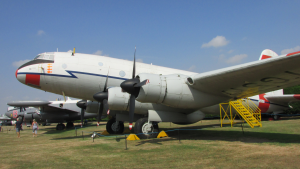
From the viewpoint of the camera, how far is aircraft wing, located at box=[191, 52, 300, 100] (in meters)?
6.56

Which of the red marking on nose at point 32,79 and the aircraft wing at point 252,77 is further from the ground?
the red marking on nose at point 32,79

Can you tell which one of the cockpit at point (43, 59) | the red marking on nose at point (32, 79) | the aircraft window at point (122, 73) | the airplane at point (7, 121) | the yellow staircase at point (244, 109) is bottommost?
the airplane at point (7, 121)

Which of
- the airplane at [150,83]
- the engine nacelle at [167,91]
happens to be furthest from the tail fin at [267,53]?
the engine nacelle at [167,91]

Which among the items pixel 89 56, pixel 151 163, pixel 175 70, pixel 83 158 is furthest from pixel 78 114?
pixel 151 163

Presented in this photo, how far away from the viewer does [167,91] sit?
8.41 metres

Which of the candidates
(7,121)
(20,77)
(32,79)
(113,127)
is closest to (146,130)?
(113,127)

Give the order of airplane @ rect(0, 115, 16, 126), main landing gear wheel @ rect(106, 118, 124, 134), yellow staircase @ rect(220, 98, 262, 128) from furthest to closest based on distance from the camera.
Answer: airplane @ rect(0, 115, 16, 126) → main landing gear wheel @ rect(106, 118, 124, 134) → yellow staircase @ rect(220, 98, 262, 128)

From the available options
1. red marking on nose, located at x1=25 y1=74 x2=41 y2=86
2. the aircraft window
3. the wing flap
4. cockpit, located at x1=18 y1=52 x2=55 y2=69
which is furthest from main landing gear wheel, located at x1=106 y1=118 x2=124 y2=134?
the wing flap

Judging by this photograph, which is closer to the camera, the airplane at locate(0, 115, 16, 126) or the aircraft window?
the aircraft window

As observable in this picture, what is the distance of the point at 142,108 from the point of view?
424 inches

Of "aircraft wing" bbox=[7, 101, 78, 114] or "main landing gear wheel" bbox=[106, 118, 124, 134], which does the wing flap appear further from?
"main landing gear wheel" bbox=[106, 118, 124, 134]

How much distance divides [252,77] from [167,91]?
339 cm

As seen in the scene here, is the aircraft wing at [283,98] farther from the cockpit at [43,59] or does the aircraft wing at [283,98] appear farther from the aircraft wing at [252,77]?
the cockpit at [43,59]

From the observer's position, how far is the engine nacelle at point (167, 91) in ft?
27.3
